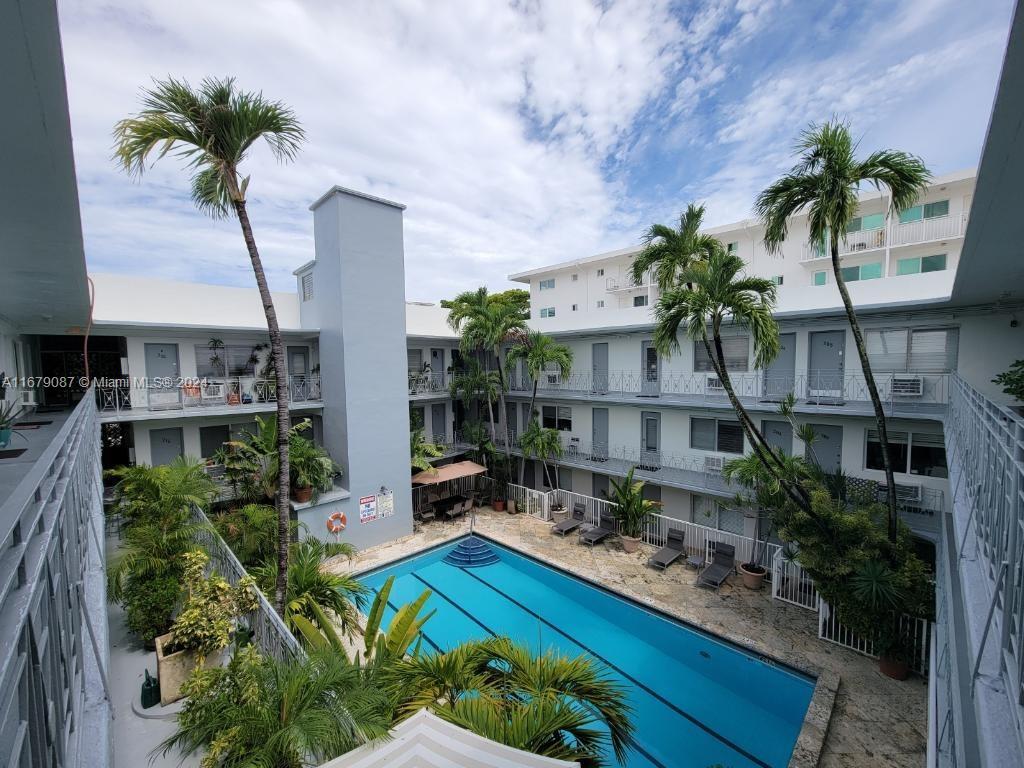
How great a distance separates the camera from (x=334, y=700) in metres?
4.50

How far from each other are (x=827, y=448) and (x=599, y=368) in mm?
8650

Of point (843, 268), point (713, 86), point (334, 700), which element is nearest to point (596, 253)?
point (843, 268)

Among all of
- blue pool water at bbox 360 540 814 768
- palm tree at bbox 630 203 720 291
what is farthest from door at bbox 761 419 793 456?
blue pool water at bbox 360 540 814 768

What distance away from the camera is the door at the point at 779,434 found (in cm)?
1434

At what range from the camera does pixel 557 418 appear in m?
20.8

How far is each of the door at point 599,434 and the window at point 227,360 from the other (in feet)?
45.6

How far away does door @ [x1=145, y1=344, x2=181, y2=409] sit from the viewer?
47.0 ft

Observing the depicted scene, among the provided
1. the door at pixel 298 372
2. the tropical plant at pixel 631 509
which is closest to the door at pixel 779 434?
the tropical plant at pixel 631 509

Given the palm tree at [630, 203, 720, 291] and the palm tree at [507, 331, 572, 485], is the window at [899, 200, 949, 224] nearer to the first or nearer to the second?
the palm tree at [630, 203, 720, 291]

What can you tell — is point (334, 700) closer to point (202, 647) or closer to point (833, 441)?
point (202, 647)

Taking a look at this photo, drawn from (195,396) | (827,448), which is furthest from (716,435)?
(195,396)

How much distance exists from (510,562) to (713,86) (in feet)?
48.6

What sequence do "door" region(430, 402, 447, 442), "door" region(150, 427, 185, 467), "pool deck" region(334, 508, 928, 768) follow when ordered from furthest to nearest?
"door" region(430, 402, 447, 442) < "door" region(150, 427, 185, 467) < "pool deck" region(334, 508, 928, 768)

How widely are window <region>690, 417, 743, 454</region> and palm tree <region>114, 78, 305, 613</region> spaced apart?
1377 centimetres
